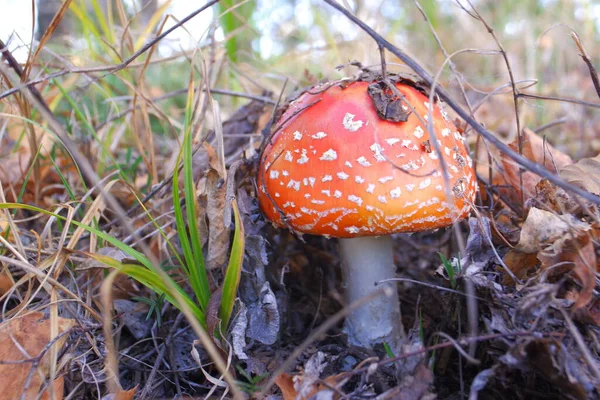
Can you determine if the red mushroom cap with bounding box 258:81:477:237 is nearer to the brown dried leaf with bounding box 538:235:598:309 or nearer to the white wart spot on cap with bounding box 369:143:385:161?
the white wart spot on cap with bounding box 369:143:385:161

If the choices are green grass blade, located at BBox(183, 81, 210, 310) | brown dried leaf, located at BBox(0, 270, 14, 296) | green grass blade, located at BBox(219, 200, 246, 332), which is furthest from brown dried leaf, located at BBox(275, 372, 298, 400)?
brown dried leaf, located at BBox(0, 270, 14, 296)

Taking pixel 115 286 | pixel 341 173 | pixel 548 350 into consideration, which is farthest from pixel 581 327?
pixel 115 286

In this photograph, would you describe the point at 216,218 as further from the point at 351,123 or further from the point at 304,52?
the point at 304,52

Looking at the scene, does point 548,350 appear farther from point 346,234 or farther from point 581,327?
point 346,234

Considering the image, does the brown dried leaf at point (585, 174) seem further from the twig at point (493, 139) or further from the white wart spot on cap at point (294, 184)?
the white wart spot on cap at point (294, 184)

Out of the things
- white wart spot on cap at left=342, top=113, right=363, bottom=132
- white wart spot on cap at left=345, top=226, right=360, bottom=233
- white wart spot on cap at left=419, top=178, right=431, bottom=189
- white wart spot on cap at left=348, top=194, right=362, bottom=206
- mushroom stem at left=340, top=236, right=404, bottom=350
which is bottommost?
mushroom stem at left=340, top=236, right=404, bottom=350

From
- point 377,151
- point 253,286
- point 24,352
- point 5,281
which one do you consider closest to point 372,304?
point 253,286

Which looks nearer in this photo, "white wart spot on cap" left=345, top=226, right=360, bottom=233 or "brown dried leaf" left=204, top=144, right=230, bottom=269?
"white wart spot on cap" left=345, top=226, right=360, bottom=233
